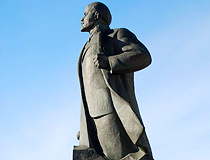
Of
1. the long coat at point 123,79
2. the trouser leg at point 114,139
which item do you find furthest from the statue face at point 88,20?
the trouser leg at point 114,139

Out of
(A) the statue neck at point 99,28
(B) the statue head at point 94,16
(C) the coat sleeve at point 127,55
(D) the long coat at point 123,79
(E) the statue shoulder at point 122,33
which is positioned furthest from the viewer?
(B) the statue head at point 94,16

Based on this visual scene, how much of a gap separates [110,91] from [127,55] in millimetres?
712

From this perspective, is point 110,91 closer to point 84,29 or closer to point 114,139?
point 114,139

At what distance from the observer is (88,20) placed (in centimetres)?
710

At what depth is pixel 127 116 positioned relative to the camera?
5805 mm

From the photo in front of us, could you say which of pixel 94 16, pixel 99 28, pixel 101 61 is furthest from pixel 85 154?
pixel 94 16

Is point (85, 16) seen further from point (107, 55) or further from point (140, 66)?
point (140, 66)

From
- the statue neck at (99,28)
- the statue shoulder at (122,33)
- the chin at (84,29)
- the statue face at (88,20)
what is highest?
the statue face at (88,20)

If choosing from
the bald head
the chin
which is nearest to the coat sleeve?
the bald head

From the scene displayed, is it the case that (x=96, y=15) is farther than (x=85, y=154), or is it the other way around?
(x=96, y=15)

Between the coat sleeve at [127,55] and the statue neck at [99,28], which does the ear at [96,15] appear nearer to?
the statue neck at [99,28]

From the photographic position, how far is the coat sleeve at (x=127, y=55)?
623 cm

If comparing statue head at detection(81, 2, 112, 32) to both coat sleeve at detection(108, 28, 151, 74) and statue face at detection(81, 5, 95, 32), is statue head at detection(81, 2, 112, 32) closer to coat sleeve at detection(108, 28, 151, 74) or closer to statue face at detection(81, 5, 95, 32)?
statue face at detection(81, 5, 95, 32)

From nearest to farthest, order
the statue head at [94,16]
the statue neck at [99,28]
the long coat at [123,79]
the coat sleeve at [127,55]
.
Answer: the long coat at [123,79] < the coat sleeve at [127,55] < the statue neck at [99,28] < the statue head at [94,16]
